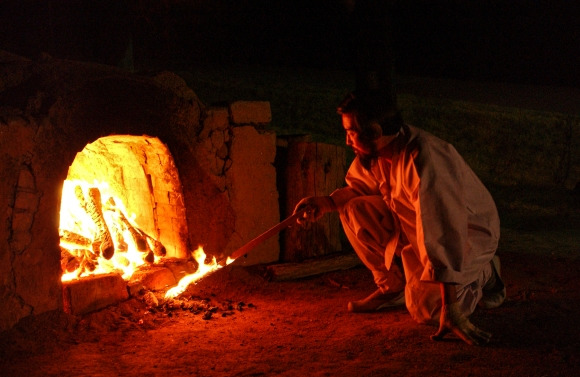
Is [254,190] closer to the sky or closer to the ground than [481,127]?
closer to the ground

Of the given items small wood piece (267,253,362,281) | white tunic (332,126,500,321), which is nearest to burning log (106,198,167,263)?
small wood piece (267,253,362,281)

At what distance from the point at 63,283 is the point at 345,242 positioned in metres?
3.14

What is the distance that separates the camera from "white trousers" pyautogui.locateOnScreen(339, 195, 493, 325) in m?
4.34

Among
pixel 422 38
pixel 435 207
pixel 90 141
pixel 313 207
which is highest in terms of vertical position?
pixel 422 38

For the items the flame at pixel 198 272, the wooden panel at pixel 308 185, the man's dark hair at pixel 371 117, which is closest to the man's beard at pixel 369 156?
the man's dark hair at pixel 371 117

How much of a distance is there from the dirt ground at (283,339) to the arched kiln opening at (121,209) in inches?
19.9

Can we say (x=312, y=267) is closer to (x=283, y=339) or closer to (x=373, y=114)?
(x=283, y=339)

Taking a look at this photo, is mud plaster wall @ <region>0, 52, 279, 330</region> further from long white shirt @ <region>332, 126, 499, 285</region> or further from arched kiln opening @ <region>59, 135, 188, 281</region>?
long white shirt @ <region>332, 126, 499, 285</region>

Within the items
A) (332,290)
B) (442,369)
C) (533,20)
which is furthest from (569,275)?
(533,20)

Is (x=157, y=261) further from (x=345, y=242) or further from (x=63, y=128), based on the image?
(x=345, y=242)

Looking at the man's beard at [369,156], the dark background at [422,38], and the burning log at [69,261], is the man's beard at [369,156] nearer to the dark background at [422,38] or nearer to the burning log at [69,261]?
the burning log at [69,261]

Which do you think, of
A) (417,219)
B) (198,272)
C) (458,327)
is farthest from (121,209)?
(458,327)

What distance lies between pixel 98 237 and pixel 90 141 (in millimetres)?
977

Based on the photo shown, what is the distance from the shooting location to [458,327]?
401cm
